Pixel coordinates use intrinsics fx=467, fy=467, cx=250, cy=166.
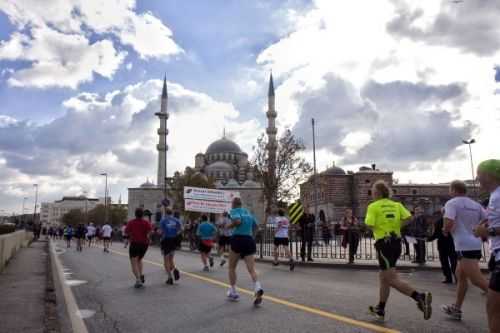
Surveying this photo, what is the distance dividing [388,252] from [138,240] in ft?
18.1

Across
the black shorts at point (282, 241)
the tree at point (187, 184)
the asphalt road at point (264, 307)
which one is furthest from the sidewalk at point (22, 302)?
the tree at point (187, 184)

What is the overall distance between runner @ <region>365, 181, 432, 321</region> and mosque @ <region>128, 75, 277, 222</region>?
196ft

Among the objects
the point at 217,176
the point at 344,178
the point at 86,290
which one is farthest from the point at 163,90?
the point at 86,290

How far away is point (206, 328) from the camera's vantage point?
17.6ft

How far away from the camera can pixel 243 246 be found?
24.2 feet

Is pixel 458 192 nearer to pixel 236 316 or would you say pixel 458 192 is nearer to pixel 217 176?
pixel 236 316

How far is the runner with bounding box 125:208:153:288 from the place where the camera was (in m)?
9.34

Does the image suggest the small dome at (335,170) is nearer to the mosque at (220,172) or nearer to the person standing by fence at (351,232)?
the mosque at (220,172)

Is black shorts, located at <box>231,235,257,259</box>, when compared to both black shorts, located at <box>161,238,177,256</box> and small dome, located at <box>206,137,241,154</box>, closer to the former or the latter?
black shorts, located at <box>161,238,177,256</box>

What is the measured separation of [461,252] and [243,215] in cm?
323

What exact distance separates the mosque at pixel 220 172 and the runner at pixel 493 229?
62067 millimetres

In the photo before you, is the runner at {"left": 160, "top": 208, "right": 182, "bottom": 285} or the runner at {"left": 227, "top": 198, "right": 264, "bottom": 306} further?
the runner at {"left": 160, "top": 208, "right": 182, "bottom": 285}

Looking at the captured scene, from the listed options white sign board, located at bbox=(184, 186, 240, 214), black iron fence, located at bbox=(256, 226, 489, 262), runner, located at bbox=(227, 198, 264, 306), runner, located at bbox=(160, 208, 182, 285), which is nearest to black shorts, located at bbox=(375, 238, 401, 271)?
runner, located at bbox=(227, 198, 264, 306)

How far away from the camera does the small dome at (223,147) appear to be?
94188 millimetres
